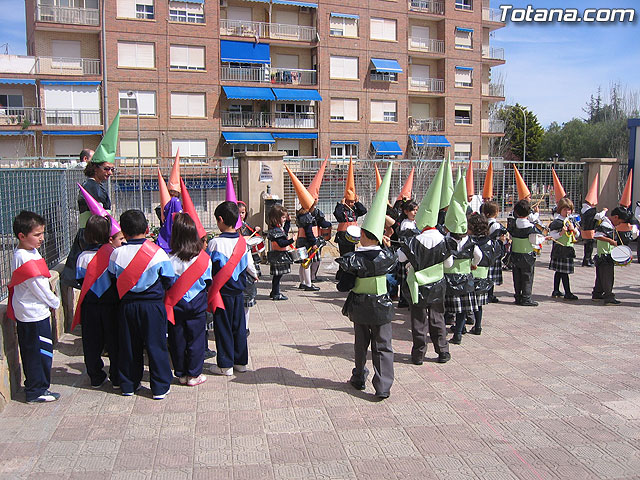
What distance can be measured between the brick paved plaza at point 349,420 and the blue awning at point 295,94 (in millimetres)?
33433

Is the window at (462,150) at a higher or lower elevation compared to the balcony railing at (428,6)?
lower

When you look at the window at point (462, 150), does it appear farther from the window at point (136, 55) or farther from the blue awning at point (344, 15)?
the window at point (136, 55)

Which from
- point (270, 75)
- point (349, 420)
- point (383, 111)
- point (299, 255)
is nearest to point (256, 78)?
point (270, 75)

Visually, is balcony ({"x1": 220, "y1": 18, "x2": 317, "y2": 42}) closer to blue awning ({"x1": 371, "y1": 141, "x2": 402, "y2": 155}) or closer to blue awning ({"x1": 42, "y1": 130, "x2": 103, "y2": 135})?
blue awning ({"x1": 371, "y1": 141, "x2": 402, "y2": 155})

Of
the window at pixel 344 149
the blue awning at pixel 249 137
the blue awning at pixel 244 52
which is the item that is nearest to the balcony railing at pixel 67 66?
the blue awning at pixel 244 52

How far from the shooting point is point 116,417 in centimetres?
509

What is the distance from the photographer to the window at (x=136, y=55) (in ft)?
117

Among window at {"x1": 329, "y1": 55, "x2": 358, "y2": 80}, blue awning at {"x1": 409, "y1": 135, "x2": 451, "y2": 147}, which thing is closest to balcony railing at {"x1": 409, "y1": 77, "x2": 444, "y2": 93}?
blue awning at {"x1": 409, "y1": 135, "x2": 451, "y2": 147}

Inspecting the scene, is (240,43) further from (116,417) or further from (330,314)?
(116,417)

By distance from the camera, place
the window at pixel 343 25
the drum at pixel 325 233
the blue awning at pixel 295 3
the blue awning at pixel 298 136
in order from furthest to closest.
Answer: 1. the window at pixel 343 25
2. the blue awning at pixel 298 136
3. the blue awning at pixel 295 3
4. the drum at pixel 325 233

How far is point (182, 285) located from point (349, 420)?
6.51 feet

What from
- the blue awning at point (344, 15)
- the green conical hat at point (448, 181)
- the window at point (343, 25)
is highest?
the blue awning at point (344, 15)

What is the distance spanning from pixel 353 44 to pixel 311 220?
110ft

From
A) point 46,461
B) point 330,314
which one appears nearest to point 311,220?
point 330,314
